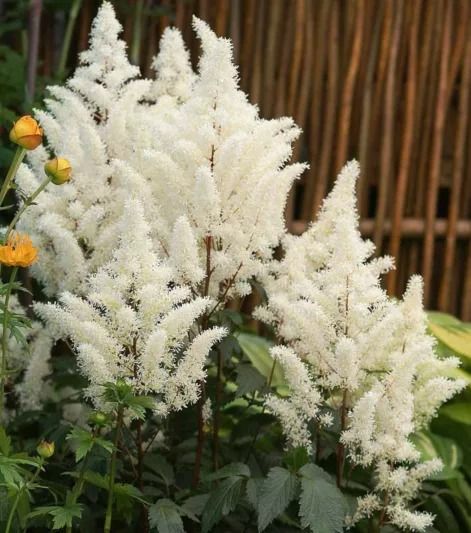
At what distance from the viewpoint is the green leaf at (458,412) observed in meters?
2.26

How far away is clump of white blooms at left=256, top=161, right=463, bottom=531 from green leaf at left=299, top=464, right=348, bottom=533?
10cm

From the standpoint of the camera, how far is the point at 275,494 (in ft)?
5.00

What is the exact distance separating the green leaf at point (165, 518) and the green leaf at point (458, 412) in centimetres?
88

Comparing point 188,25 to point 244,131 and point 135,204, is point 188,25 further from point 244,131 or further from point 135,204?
point 135,204

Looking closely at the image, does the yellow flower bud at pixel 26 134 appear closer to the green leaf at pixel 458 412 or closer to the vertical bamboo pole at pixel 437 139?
the green leaf at pixel 458 412

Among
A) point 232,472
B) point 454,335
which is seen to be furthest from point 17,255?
point 454,335

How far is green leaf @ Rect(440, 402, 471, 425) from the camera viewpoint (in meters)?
2.26

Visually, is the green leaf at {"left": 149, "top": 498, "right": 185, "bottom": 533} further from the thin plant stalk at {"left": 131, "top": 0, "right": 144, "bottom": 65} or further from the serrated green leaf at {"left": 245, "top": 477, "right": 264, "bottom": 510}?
the thin plant stalk at {"left": 131, "top": 0, "right": 144, "bottom": 65}

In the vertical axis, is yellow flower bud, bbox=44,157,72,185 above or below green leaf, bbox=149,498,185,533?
above

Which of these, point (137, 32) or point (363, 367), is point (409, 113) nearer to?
point (137, 32)

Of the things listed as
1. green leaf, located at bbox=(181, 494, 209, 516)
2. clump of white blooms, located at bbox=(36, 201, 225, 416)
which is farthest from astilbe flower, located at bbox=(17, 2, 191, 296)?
green leaf, located at bbox=(181, 494, 209, 516)

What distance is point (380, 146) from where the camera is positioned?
3.12m

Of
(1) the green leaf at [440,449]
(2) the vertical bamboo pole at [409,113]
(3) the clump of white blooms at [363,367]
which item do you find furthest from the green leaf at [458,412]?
(2) the vertical bamboo pole at [409,113]

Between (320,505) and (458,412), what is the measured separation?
83cm
